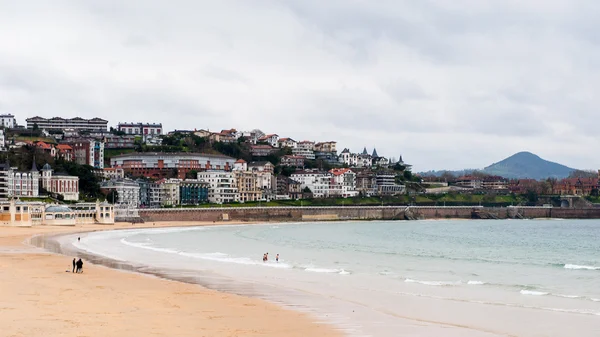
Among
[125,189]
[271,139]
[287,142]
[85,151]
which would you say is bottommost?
[125,189]

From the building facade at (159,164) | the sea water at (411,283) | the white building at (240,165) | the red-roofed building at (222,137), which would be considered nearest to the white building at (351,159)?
the red-roofed building at (222,137)

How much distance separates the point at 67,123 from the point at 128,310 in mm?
162974

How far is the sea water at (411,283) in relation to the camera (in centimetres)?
2044

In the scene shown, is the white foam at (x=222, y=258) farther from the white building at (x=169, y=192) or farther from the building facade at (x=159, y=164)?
the building facade at (x=159, y=164)

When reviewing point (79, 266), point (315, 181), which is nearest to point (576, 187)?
point (315, 181)

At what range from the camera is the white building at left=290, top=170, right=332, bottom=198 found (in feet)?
511

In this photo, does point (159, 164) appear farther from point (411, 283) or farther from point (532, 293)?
point (532, 293)

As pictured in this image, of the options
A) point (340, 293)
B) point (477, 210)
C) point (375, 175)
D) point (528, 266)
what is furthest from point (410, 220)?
point (340, 293)

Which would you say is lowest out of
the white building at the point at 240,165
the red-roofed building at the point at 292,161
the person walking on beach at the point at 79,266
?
the person walking on beach at the point at 79,266

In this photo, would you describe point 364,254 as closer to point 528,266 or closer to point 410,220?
point 528,266

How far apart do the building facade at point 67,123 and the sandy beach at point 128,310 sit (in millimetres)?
150161

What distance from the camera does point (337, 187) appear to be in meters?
157

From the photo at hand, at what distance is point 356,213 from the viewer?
129 m

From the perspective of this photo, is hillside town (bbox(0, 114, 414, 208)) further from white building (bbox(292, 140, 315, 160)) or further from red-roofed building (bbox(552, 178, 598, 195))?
red-roofed building (bbox(552, 178, 598, 195))
